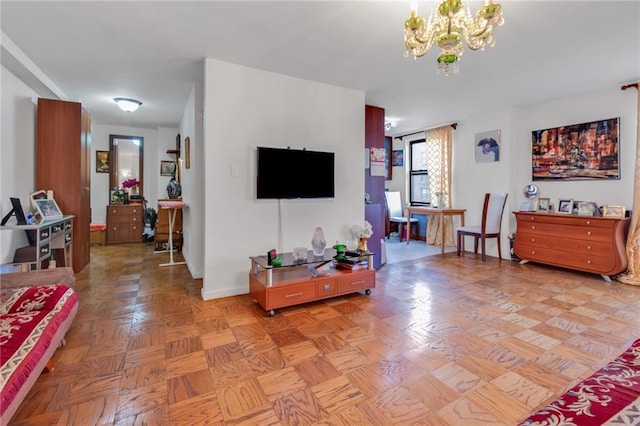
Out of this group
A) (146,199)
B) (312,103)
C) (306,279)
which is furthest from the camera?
(146,199)

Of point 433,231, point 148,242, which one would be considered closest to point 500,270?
point 433,231

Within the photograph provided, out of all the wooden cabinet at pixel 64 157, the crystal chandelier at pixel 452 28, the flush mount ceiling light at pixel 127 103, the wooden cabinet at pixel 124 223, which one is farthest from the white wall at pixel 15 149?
the crystal chandelier at pixel 452 28

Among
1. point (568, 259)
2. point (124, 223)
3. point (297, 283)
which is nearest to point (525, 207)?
point (568, 259)

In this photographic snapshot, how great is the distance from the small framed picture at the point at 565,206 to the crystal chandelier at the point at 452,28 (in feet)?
10.6

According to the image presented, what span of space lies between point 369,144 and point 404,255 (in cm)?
201

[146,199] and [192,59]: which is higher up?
[192,59]

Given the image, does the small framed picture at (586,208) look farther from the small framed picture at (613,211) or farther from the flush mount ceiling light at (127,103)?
the flush mount ceiling light at (127,103)

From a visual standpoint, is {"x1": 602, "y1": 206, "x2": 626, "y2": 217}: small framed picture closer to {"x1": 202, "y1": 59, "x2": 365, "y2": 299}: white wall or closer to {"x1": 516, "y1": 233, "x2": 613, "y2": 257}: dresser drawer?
{"x1": 516, "y1": 233, "x2": 613, "y2": 257}: dresser drawer

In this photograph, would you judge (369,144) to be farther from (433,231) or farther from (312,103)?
(433,231)

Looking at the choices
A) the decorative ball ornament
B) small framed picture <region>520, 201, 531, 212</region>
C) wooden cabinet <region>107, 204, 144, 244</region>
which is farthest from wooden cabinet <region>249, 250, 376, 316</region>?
wooden cabinet <region>107, 204, 144, 244</region>

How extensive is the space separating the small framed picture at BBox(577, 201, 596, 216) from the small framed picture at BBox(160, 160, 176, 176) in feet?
22.8

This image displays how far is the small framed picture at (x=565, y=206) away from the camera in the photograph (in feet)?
13.1

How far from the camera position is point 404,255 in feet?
16.7

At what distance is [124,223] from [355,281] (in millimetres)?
5242
